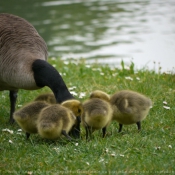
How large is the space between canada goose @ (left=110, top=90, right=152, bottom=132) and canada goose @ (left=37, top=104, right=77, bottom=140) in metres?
0.68

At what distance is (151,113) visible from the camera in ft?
22.8

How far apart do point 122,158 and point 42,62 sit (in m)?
2.00

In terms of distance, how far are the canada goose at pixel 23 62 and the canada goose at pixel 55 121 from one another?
1.09 feet

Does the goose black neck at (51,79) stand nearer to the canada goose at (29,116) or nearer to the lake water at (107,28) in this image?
the canada goose at (29,116)

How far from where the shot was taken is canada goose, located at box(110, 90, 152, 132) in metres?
5.89

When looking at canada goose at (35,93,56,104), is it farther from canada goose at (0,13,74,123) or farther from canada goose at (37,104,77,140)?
canada goose at (37,104,77,140)

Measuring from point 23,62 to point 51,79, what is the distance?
0.76 m

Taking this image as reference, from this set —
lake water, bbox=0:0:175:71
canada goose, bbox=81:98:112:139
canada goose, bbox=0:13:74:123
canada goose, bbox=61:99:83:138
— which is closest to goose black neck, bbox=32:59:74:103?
canada goose, bbox=0:13:74:123

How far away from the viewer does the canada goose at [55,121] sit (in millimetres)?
5379

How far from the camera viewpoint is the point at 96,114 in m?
5.52

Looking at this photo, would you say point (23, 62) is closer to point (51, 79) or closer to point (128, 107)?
point (51, 79)

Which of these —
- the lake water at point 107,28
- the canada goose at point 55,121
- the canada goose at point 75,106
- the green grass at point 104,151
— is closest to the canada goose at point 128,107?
the green grass at point 104,151

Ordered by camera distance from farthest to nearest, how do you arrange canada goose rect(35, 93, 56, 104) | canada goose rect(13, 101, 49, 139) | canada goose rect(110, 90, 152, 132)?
canada goose rect(35, 93, 56, 104) → canada goose rect(110, 90, 152, 132) → canada goose rect(13, 101, 49, 139)

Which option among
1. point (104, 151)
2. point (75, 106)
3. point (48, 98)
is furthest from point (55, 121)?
point (48, 98)
